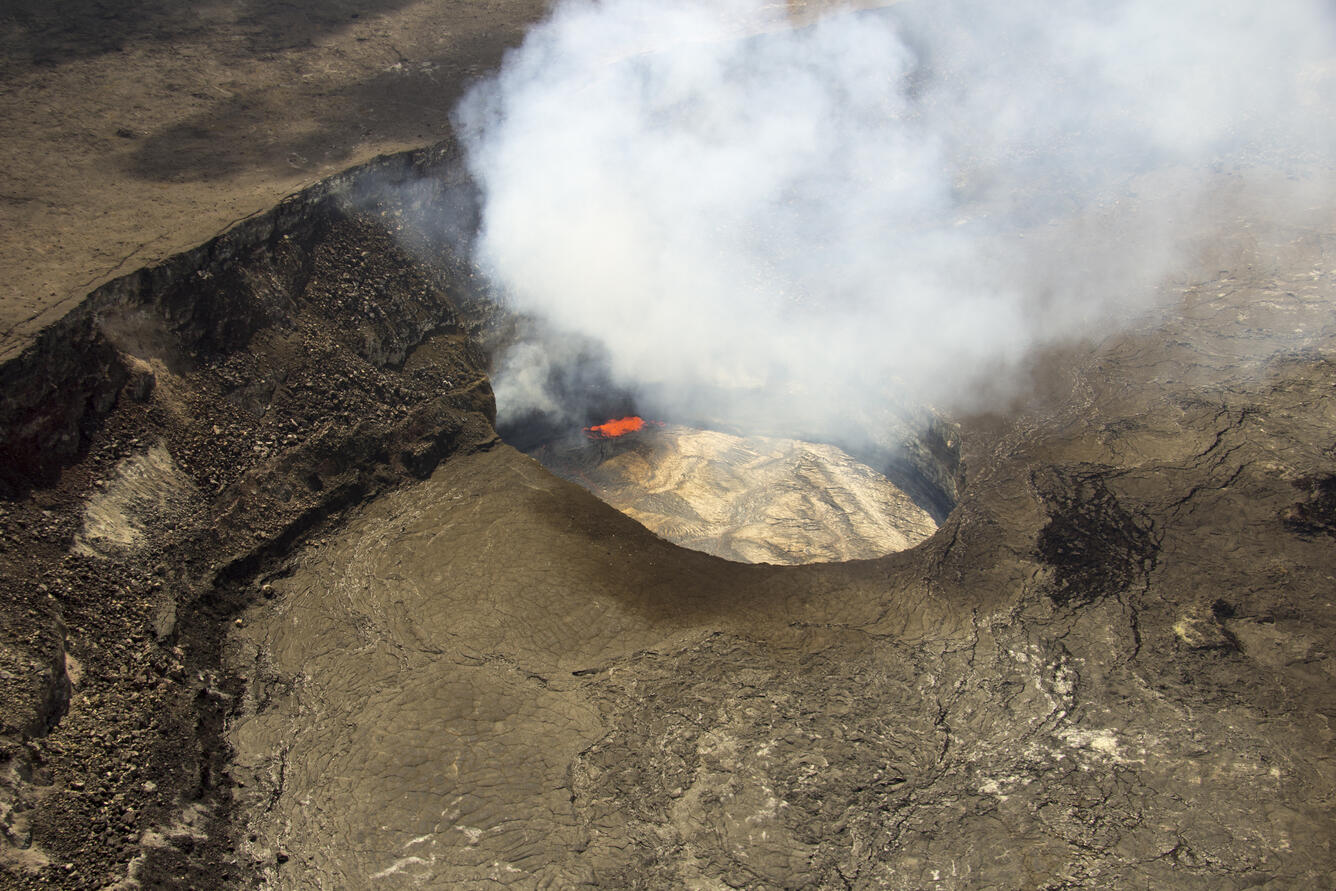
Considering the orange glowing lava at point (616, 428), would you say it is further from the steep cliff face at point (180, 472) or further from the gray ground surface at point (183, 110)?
the gray ground surface at point (183, 110)

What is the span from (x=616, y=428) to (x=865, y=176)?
7.03 meters

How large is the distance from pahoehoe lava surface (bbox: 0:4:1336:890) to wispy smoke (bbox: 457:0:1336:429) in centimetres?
295

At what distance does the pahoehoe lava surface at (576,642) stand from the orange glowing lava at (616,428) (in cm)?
356

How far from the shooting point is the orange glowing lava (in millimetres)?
14247

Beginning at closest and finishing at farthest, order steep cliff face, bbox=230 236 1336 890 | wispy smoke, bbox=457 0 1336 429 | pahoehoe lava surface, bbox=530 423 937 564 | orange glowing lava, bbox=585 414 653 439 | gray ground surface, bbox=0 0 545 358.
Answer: steep cliff face, bbox=230 236 1336 890, gray ground surface, bbox=0 0 545 358, pahoehoe lava surface, bbox=530 423 937 564, wispy smoke, bbox=457 0 1336 429, orange glowing lava, bbox=585 414 653 439

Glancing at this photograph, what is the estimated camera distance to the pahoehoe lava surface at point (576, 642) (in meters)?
6.39

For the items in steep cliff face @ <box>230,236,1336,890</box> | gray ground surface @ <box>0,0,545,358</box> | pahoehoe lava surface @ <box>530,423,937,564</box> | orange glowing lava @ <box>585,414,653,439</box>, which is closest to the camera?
steep cliff face @ <box>230,236,1336,890</box>

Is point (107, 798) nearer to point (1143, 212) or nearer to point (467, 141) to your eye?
point (467, 141)

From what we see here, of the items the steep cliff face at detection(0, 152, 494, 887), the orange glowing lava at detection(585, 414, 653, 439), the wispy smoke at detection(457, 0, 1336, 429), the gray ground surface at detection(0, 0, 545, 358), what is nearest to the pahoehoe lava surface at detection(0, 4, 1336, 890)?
the steep cliff face at detection(0, 152, 494, 887)

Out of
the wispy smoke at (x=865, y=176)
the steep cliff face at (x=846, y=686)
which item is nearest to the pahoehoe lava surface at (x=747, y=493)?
the wispy smoke at (x=865, y=176)

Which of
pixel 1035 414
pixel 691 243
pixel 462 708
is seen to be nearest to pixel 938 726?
pixel 462 708

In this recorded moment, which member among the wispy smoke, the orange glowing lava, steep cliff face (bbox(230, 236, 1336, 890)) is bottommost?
steep cliff face (bbox(230, 236, 1336, 890))

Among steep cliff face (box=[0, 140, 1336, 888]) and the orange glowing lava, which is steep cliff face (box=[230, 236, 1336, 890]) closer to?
steep cliff face (box=[0, 140, 1336, 888])

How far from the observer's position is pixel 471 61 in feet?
53.1
